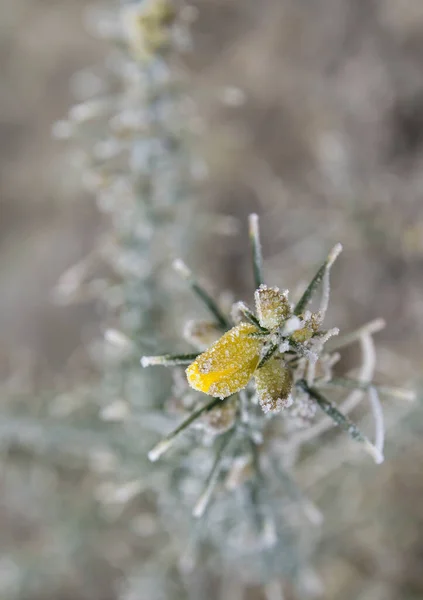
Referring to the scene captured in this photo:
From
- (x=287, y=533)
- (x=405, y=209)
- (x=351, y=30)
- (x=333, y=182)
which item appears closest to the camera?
(x=287, y=533)

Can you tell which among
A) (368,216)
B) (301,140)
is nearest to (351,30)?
(301,140)

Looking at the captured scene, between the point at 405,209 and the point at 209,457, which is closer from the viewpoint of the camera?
the point at 209,457

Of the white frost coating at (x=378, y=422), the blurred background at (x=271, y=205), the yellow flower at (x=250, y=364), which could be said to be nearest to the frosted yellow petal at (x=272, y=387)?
the yellow flower at (x=250, y=364)

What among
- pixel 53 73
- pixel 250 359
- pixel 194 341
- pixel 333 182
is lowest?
pixel 250 359

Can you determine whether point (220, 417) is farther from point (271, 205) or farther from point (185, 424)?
point (271, 205)

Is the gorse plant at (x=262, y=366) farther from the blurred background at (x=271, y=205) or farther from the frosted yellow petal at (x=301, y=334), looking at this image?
the blurred background at (x=271, y=205)

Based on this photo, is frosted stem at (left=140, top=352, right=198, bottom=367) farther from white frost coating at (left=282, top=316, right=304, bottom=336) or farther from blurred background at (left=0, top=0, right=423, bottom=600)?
blurred background at (left=0, top=0, right=423, bottom=600)

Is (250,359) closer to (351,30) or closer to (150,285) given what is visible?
(150,285)
